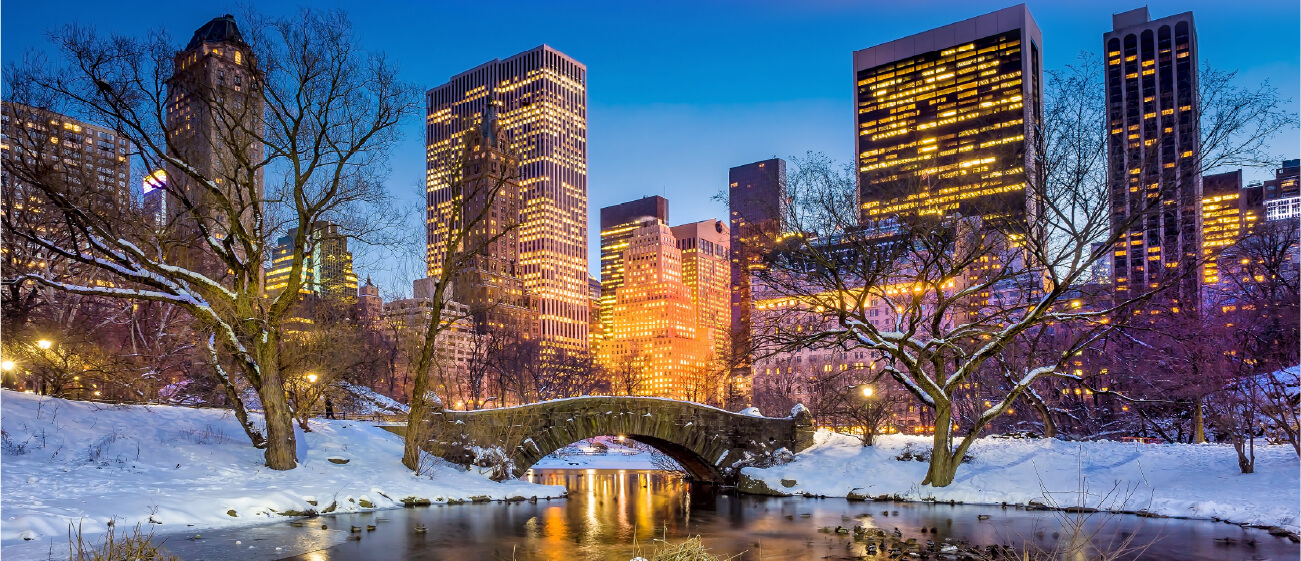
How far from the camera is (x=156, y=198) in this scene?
4025cm

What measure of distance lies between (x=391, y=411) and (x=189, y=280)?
1684 cm

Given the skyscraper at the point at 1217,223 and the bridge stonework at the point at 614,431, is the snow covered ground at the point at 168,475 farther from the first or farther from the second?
the skyscraper at the point at 1217,223

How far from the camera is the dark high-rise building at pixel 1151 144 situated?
22.6m

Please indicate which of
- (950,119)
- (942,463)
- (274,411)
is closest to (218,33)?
(274,411)

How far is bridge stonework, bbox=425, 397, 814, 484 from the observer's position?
2716cm

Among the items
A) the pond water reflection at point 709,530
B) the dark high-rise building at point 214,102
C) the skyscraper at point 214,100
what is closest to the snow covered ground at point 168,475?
the pond water reflection at point 709,530

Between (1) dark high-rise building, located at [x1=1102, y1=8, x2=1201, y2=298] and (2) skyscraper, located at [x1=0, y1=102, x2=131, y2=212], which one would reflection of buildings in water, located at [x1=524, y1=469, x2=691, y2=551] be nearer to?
(2) skyscraper, located at [x1=0, y1=102, x2=131, y2=212]

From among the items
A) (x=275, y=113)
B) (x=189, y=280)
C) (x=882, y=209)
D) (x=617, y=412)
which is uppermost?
(x=275, y=113)

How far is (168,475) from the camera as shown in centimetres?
2008

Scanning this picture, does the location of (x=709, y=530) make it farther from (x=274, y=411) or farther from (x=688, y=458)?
(x=688, y=458)

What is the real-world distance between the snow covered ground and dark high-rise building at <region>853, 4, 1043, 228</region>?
14699 millimetres

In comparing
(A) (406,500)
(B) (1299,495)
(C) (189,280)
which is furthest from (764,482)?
(C) (189,280)

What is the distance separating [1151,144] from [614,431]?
695 inches

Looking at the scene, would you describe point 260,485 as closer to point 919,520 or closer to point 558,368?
point 919,520
